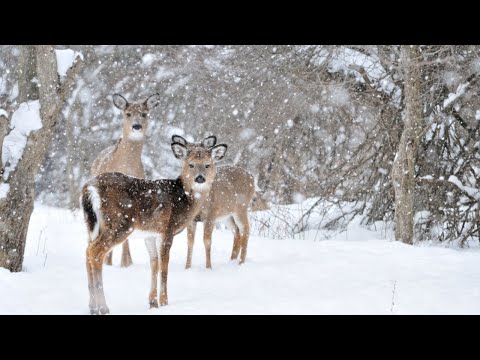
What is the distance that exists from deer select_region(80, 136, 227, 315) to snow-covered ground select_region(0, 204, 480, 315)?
0.80 ft

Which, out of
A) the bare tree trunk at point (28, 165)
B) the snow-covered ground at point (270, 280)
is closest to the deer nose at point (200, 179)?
the snow-covered ground at point (270, 280)

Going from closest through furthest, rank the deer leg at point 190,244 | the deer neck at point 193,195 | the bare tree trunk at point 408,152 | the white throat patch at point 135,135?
the deer neck at point 193,195, the deer leg at point 190,244, the white throat patch at point 135,135, the bare tree trunk at point 408,152

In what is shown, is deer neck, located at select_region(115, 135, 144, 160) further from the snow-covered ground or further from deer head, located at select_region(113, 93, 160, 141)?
the snow-covered ground

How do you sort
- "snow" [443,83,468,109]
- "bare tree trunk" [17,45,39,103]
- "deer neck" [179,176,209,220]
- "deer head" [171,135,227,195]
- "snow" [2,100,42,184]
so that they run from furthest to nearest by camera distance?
"snow" [443,83,468,109]
"bare tree trunk" [17,45,39,103]
"snow" [2,100,42,184]
"deer head" [171,135,227,195]
"deer neck" [179,176,209,220]

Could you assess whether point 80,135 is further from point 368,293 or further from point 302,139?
point 368,293

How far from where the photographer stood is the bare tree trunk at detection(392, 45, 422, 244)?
10.0 m

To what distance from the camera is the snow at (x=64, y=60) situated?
7633 mm

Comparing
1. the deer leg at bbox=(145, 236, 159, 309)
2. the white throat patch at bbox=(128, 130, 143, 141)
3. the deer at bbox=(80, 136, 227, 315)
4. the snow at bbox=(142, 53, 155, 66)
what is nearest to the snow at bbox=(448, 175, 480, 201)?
the white throat patch at bbox=(128, 130, 143, 141)

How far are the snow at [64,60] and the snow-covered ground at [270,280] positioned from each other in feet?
7.24

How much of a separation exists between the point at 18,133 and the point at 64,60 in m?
0.99

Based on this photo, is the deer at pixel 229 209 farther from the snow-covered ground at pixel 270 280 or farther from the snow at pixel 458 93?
the snow at pixel 458 93

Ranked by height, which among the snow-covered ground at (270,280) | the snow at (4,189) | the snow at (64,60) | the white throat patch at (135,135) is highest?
the snow at (64,60)

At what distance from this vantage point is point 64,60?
7.70 metres

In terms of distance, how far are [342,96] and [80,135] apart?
8.87m
